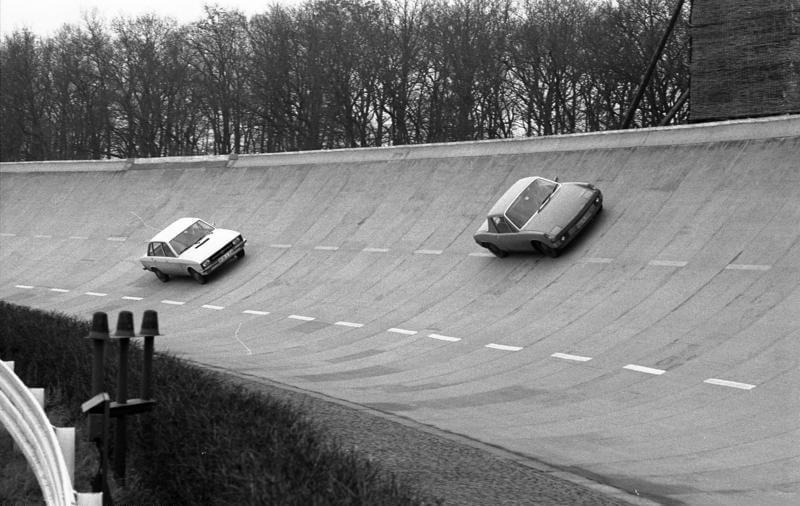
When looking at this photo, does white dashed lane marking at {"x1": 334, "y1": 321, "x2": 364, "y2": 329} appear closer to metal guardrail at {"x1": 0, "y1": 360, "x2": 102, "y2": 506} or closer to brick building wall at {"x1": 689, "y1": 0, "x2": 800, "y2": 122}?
metal guardrail at {"x1": 0, "y1": 360, "x2": 102, "y2": 506}

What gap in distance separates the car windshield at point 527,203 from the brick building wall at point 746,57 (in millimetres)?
11899

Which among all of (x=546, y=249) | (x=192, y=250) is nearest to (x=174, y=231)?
(x=192, y=250)

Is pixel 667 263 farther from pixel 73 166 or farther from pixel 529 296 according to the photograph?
pixel 73 166

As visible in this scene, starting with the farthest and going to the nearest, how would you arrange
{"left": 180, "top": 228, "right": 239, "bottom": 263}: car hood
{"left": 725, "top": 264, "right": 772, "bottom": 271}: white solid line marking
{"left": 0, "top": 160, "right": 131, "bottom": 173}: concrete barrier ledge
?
{"left": 0, "top": 160, "right": 131, "bottom": 173}: concrete barrier ledge, {"left": 180, "top": 228, "right": 239, "bottom": 263}: car hood, {"left": 725, "top": 264, "right": 772, "bottom": 271}: white solid line marking

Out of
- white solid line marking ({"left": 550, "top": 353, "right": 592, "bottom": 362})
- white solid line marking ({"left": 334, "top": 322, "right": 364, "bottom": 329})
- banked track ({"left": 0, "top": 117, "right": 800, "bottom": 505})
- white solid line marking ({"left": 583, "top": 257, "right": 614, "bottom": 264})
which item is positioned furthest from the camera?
white solid line marking ({"left": 334, "top": 322, "right": 364, "bottom": 329})

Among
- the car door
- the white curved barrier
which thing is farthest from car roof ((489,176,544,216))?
the white curved barrier

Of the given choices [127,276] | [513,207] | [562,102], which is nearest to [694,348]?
[513,207]

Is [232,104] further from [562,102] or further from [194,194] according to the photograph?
[194,194]

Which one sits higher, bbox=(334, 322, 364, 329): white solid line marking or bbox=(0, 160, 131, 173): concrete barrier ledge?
bbox=(0, 160, 131, 173): concrete barrier ledge

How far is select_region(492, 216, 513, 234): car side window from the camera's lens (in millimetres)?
20906

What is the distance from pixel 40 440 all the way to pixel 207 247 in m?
17.4

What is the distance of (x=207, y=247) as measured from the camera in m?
26.2

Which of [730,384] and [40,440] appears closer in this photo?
[40,440]

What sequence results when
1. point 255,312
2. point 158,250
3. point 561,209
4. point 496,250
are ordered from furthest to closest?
point 158,250 → point 255,312 → point 496,250 → point 561,209
